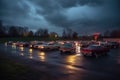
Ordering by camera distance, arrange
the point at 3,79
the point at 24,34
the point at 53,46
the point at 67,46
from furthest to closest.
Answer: the point at 24,34, the point at 53,46, the point at 67,46, the point at 3,79

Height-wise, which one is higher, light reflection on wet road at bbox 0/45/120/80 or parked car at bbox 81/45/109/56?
parked car at bbox 81/45/109/56

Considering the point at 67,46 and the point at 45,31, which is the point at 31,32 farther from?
the point at 67,46

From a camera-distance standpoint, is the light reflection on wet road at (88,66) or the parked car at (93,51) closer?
the light reflection on wet road at (88,66)

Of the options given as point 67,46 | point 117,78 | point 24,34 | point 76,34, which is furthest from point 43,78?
point 76,34

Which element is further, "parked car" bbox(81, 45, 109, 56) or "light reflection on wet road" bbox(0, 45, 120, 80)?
"parked car" bbox(81, 45, 109, 56)

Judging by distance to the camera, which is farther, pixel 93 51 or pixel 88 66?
pixel 93 51

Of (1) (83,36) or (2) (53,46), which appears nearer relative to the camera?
(2) (53,46)

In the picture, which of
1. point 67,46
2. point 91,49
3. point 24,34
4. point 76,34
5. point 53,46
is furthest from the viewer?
point 76,34

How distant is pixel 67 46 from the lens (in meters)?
37.8

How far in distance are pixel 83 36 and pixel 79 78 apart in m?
161

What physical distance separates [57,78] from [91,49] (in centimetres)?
1871

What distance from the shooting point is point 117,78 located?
12844 millimetres

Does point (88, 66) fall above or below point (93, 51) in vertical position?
below

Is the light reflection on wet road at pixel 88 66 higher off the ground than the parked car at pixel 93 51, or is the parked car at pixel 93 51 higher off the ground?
the parked car at pixel 93 51
